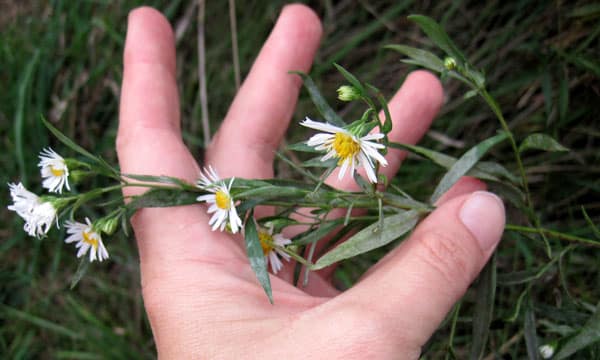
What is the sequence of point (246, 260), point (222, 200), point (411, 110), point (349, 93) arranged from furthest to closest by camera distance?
point (411, 110) → point (246, 260) → point (222, 200) → point (349, 93)

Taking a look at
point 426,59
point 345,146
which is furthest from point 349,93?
point 426,59

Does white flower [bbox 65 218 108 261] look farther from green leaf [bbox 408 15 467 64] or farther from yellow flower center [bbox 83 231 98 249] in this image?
green leaf [bbox 408 15 467 64]

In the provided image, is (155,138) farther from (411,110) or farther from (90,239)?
(411,110)

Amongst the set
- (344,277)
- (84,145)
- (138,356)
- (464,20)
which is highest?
(464,20)

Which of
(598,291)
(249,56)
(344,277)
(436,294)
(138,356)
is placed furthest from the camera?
(249,56)

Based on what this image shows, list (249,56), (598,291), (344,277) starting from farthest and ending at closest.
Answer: (249,56), (344,277), (598,291)

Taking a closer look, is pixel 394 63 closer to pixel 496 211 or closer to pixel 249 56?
pixel 249 56

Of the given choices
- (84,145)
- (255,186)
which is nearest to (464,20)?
(255,186)

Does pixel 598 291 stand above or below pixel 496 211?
below
